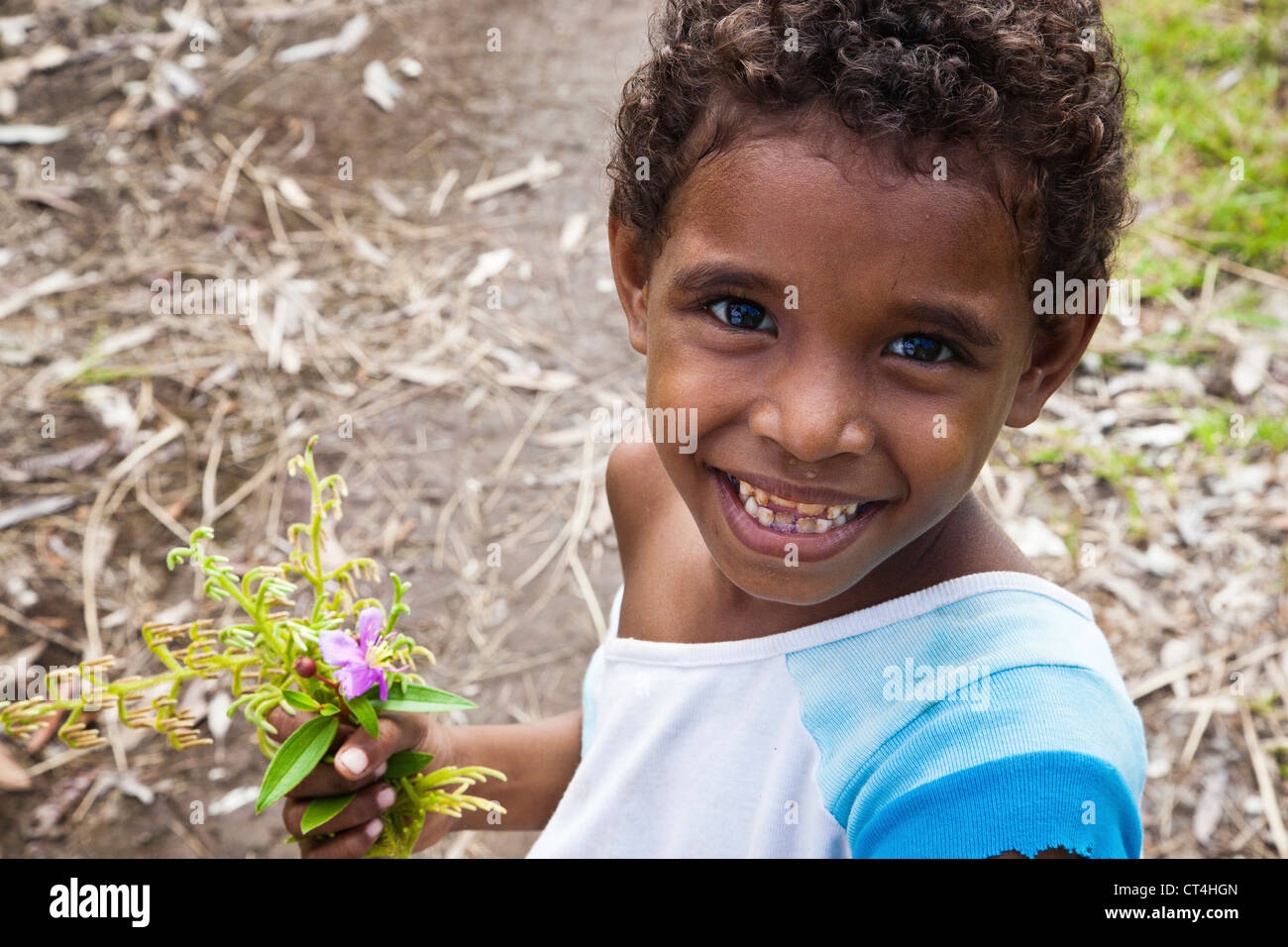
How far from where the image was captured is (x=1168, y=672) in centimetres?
322

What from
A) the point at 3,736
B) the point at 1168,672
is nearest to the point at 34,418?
the point at 3,736

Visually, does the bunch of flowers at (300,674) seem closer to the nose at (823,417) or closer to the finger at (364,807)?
the finger at (364,807)

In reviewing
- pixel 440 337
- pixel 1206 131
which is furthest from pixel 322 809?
pixel 1206 131

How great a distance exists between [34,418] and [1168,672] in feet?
11.8

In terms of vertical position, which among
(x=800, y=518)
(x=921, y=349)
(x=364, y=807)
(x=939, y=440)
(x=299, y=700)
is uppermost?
(x=921, y=349)

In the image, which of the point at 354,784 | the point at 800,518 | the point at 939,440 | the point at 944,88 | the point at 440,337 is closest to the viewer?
the point at 944,88

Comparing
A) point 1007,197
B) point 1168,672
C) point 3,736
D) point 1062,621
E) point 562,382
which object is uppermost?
point 1007,197

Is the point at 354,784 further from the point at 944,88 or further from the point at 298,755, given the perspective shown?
the point at 944,88

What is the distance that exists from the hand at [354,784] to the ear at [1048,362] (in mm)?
974

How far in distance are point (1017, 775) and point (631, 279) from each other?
35.6 inches

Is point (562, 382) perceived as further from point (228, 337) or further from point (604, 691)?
point (604, 691)

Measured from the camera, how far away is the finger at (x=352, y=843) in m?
1.66

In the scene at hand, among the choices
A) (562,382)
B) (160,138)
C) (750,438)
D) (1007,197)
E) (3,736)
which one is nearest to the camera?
(1007,197)

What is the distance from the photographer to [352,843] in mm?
1660
